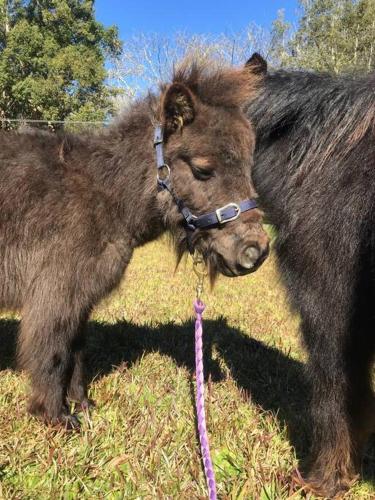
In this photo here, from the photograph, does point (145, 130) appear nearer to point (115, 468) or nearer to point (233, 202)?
point (233, 202)

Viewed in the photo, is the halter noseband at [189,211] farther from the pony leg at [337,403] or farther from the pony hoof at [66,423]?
the pony hoof at [66,423]

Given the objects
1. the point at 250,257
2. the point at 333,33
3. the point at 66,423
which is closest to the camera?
the point at 250,257

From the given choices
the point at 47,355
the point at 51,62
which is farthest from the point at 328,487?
the point at 51,62

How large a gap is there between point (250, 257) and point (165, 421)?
119cm

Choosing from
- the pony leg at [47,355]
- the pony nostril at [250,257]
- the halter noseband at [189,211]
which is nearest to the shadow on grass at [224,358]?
the pony leg at [47,355]

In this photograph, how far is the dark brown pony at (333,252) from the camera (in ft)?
6.29

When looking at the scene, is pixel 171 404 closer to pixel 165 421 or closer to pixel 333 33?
pixel 165 421

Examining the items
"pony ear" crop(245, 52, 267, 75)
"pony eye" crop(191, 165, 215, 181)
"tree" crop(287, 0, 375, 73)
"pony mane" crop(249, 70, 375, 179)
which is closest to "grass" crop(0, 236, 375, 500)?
"pony eye" crop(191, 165, 215, 181)

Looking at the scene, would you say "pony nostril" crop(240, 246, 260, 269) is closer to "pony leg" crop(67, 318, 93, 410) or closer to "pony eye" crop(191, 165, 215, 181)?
"pony eye" crop(191, 165, 215, 181)

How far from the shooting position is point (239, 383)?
141 inches

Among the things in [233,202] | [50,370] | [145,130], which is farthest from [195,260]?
[50,370]

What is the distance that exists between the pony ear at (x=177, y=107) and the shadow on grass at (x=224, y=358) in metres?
1.97

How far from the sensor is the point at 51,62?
25.5m

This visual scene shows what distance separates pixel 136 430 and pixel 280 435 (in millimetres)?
881
